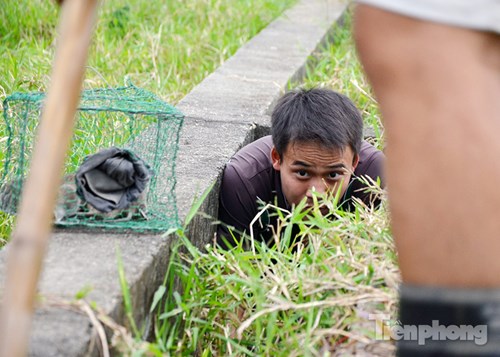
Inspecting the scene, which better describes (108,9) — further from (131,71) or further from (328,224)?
(328,224)

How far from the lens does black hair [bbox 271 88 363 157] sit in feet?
11.6

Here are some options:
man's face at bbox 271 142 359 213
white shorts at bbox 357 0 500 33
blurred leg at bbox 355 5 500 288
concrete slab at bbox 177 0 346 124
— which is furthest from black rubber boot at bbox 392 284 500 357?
concrete slab at bbox 177 0 346 124

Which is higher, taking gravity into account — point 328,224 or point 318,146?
point 318,146

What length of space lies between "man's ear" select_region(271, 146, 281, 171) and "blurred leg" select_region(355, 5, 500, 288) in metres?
2.17

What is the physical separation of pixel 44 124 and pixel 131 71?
3736mm

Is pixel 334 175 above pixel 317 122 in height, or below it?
below

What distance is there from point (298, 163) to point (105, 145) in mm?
701

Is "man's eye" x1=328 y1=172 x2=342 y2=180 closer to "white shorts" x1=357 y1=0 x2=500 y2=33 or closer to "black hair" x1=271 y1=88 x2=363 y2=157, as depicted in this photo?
"black hair" x1=271 y1=88 x2=363 y2=157

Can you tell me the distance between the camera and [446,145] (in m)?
1.47

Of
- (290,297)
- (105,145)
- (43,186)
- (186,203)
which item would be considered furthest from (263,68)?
(43,186)

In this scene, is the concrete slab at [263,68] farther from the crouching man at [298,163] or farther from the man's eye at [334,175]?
the man's eye at [334,175]

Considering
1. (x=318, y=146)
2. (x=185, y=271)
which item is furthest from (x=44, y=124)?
(x=318, y=146)

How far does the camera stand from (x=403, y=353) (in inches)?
62.2

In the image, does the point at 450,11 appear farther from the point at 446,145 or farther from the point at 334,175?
the point at 334,175
